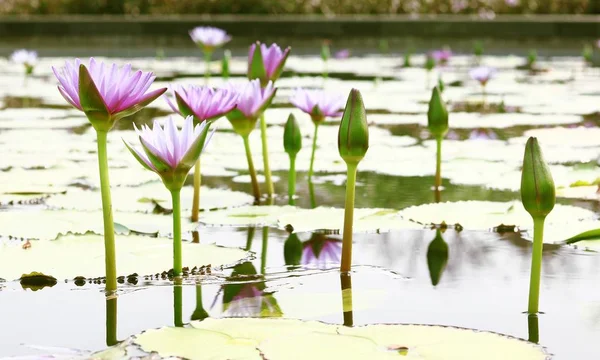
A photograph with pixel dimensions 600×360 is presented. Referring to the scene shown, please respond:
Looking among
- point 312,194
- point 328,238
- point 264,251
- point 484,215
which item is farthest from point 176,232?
point 312,194

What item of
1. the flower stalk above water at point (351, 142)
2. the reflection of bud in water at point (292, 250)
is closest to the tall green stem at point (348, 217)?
the flower stalk above water at point (351, 142)

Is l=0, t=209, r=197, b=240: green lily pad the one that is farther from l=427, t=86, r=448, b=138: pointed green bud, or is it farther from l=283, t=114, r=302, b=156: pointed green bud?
l=427, t=86, r=448, b=138: pointed green bud

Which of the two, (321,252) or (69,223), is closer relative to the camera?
(321,252)

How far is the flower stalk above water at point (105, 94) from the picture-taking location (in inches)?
45.5

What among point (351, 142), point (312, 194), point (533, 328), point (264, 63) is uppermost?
point (264, 63)

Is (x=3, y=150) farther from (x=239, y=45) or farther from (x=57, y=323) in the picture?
(x=239, y=45)

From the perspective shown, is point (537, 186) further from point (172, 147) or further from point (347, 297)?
point (172, 147)

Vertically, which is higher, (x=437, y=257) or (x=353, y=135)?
(x=353, y=135)

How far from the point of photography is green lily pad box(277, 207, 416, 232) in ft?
5.27

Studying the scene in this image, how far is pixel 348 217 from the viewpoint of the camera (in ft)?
4.22

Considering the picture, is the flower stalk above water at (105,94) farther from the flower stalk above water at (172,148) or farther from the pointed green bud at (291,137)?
the pointed green bud at (291,137)

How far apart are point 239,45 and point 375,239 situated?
674cm

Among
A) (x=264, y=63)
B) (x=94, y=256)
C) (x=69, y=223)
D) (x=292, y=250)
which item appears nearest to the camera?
(x=94, y=256)

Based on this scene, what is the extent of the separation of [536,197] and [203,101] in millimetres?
565
